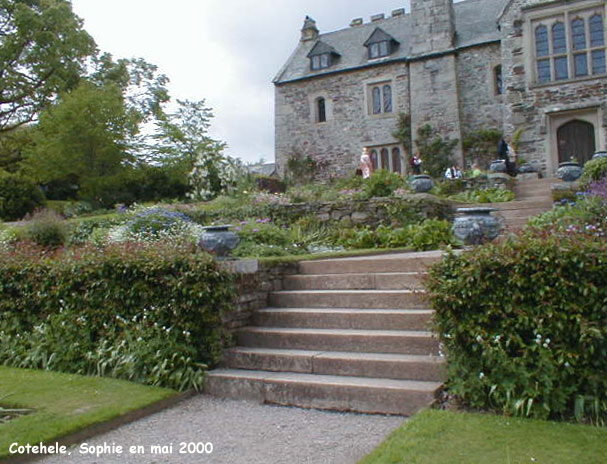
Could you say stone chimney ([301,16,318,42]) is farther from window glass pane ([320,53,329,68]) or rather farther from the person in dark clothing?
the person in dark clothing

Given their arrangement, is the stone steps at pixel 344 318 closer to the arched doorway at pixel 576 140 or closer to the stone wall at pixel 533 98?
the stone wall at pixel 533 98

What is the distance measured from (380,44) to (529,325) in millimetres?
22117

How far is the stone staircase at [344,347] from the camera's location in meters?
4.43

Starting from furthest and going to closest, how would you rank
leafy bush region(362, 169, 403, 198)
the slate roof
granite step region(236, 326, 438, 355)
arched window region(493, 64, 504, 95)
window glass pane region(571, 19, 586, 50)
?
the slate roof, arched window region(493, 64, 504, 95), window glass pane region(571, 19, 586, 50), leafy bush region(362, 169, 403, 198), granite step region(236, 326, 438, 355)

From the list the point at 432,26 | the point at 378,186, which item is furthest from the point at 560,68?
the point at 378,186

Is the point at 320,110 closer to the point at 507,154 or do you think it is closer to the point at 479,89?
the point at 479,89

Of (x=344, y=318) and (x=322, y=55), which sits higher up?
(x=322, y=55)

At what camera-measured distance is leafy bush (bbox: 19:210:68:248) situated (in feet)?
37.8

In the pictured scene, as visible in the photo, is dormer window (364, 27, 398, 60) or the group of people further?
dormer window (364, 27, 398, 60)

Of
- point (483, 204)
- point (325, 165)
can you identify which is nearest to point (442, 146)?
point (325, 165)

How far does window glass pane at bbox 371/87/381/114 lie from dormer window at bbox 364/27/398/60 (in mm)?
1465

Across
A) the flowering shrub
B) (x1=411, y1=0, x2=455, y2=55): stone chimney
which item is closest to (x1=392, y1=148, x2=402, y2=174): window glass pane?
(x1=411, y1=0, x2=455, y2=55): stone chimney

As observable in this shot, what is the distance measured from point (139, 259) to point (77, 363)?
126 centimetres

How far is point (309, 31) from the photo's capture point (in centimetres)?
2769
